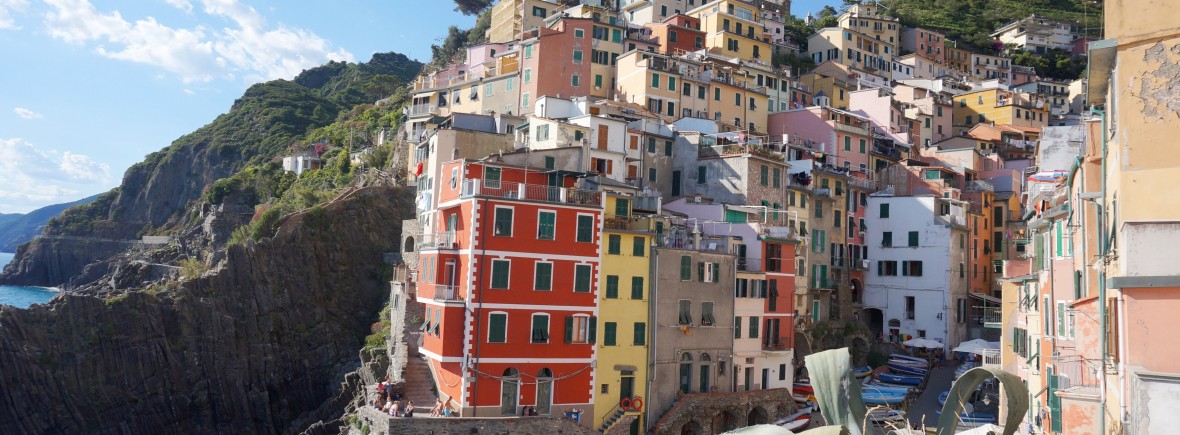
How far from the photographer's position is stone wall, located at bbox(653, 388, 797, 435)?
132 feet

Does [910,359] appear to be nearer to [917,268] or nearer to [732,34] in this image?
[917,268]

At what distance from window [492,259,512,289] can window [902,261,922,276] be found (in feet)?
105

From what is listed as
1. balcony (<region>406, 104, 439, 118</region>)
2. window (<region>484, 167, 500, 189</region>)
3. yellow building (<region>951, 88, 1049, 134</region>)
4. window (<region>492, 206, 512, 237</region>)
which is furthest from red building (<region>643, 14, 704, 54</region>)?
window (<region>492, 206, 512, 237</region>)

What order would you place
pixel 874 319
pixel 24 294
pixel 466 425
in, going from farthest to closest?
1. pixel 24 294
2. pixel 874 319
3. pixel 466 425

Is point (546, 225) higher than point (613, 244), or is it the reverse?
point (546, 225)

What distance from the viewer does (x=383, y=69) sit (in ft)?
519

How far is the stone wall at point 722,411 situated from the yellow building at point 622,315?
1.44m

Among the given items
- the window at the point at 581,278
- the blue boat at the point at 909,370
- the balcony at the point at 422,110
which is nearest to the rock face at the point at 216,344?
the balcony at the point at 422,110

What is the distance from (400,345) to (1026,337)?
26679 millimetres

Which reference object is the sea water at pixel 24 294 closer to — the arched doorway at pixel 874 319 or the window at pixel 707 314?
the window at pixel 707 314

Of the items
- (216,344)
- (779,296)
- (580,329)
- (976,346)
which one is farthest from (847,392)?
(216,344)

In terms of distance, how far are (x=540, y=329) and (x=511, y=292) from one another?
2.01 metres

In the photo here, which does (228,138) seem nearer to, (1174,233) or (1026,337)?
(1026,337)

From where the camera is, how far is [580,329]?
38.5m
